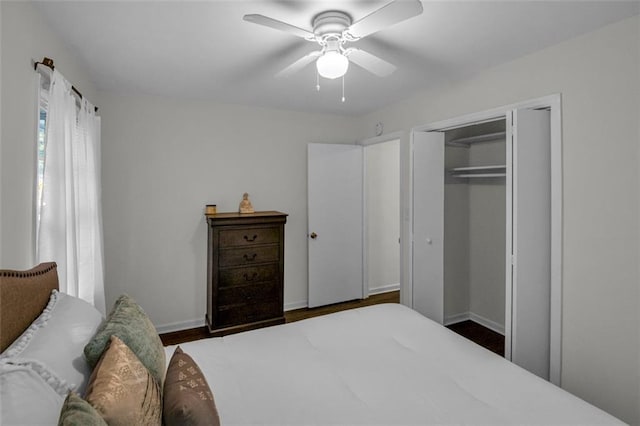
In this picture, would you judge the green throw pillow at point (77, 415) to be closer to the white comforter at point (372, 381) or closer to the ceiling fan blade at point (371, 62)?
the white comforter at point (372, 381)

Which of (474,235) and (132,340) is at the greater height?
(474,235)

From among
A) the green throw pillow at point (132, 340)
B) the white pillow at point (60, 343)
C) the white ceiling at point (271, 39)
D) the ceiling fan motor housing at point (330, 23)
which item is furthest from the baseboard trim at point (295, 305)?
the ceiling fan motor housing at point (330, 23)

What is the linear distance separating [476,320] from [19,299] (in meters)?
4.06

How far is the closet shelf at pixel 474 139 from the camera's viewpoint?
3.37 meters

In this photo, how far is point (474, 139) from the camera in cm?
363

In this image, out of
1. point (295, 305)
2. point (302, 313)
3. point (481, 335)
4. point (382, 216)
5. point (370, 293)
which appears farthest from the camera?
point (382, 216)

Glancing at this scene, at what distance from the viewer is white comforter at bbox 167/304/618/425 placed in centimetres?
129

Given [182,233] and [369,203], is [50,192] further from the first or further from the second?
[369,203]

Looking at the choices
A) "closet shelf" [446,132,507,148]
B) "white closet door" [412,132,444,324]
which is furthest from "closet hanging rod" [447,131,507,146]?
"white closet door" [412,132,444,324]

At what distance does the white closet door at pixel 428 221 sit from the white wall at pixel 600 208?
44.3 inches

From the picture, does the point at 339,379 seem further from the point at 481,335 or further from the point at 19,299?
the point at 481,335

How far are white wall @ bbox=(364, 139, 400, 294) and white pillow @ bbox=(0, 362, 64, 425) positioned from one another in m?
4.00

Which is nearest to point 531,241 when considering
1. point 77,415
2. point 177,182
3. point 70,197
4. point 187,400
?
point 187,400

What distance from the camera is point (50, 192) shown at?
1704 millimetres
